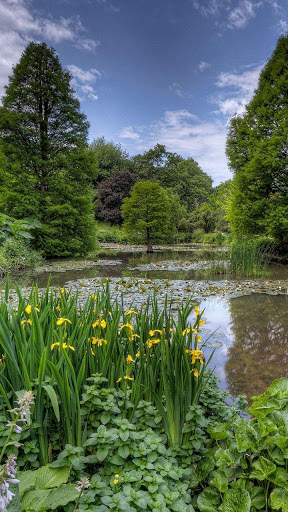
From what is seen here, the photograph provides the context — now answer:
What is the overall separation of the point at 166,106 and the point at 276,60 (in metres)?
9.12

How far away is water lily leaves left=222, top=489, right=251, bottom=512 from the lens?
0.95 m

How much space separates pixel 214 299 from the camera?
18.3ft

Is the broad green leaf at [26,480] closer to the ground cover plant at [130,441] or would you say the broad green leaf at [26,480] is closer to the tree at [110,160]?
the ground cover plant at [130,441]

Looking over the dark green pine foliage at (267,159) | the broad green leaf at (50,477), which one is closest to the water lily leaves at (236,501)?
the broad green leaf at (50,477)

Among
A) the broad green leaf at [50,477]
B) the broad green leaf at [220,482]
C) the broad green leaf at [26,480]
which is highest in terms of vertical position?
the broad green leaf at [26,480]

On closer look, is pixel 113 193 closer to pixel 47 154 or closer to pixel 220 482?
pixel 47 154

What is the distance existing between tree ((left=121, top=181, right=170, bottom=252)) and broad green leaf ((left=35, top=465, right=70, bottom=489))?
13.9 meters

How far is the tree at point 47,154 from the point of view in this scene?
35.3 ft

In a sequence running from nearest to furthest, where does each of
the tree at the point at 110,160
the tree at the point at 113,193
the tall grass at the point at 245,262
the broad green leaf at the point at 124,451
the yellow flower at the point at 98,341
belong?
the broad green leaf at the point at 124,451 < the yellow flower at the point at 98,341 < the tall grass at the point at 245,262 < the tree at the point at 113,193 < the tree at the point at 110,160

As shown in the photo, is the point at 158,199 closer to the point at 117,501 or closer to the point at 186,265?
the point at 186,265

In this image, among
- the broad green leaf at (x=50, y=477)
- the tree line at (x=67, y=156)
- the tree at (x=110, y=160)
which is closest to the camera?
the broad green leaf at (x=50, y=477)

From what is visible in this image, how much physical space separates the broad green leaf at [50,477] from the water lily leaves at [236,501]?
0.57 meters

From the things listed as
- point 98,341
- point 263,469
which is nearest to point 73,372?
point 98,341

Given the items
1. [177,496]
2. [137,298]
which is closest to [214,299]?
[137,298]
